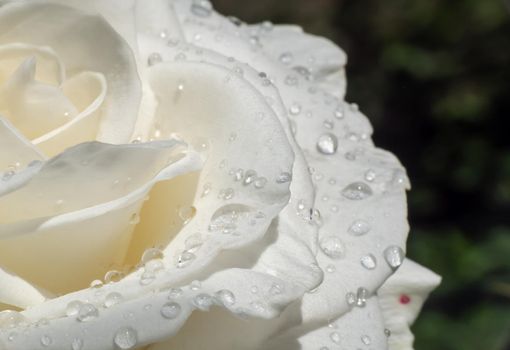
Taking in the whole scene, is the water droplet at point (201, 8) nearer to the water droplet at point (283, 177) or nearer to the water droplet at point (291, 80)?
the water droplet at point (291, 80)

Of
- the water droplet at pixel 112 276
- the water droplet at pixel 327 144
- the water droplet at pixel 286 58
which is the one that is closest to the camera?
the water droplet at pixel 112 276

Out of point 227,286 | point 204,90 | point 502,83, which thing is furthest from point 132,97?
point 502,83

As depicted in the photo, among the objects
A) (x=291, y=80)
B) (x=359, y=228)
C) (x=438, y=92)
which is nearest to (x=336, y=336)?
(x=359, y=228)

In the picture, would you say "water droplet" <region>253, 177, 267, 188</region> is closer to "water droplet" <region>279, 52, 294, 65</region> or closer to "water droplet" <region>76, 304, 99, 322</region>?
"water droplet" <region>76, 304, 99, 322</region>

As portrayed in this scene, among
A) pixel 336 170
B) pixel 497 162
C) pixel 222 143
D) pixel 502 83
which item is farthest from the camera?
pixel 502 83

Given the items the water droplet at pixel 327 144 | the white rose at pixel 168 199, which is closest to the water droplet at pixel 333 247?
the white rose at pixel 168 199

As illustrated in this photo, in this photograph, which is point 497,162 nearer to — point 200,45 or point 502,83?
point 502,83
